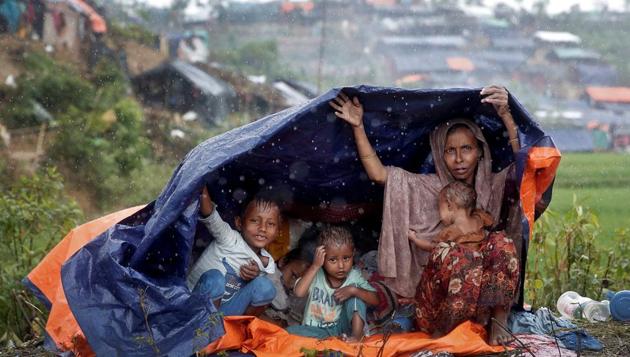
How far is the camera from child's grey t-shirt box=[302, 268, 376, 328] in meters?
4.73

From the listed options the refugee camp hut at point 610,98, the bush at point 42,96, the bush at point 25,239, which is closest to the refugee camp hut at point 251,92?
the bush at point 42,96

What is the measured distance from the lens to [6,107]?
11.8 metres

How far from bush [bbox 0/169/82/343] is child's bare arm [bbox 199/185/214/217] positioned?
61.0 inches

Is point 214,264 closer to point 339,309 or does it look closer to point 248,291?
point 248,291

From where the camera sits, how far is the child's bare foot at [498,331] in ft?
14.4

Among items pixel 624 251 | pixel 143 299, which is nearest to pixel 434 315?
pixel 143 299

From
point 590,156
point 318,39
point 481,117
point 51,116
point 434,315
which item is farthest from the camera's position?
point 318,39

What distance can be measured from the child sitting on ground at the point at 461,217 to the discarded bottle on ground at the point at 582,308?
3.01 feet

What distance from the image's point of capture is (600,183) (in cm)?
1230

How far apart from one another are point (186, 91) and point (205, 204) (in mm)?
9295

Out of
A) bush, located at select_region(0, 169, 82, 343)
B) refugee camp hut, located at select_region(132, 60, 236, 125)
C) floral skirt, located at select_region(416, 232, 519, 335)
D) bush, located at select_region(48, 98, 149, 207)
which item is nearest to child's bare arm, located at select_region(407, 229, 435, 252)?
floral skirt, located at select_region(416, 232, 519, 335)

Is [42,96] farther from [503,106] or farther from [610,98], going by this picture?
[610,98]

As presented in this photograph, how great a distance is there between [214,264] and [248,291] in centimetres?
23

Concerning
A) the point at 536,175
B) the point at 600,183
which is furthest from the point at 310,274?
the point at 600,183
